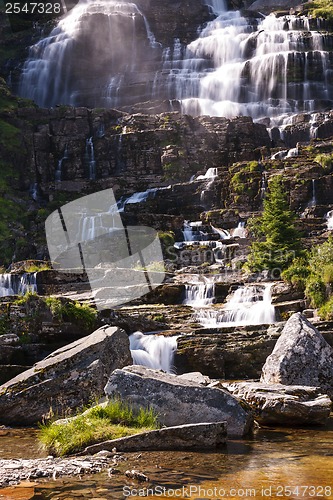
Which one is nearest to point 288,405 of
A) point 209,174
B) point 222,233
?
point 222,233

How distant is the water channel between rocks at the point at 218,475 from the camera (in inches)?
236

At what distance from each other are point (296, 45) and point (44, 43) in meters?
28.9

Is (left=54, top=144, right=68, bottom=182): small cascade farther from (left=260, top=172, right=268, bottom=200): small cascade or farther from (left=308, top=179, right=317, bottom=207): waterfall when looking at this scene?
(left=308, top=179, right=317, bottom=207): waterfall

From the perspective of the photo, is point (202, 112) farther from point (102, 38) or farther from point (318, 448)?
point (318, 448)

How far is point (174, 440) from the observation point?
8219 mm

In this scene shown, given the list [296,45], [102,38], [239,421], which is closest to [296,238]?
[239,421]

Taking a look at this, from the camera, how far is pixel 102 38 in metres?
68.8

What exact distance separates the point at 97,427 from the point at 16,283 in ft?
60.9

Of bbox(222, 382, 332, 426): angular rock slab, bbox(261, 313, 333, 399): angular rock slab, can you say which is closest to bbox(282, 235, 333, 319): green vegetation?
bbox(261, 313, 333, 399): angular rock slab

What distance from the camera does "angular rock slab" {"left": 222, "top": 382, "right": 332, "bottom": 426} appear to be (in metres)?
10.1

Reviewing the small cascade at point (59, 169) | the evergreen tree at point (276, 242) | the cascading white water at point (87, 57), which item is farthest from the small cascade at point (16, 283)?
the cascading white water at point (87, 57)

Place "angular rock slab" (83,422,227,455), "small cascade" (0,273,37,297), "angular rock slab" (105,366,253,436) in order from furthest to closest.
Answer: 1. "small cascade" (0,273,37,297)
2. "angular rock slab" (105,366,253,436)
3. "angular rock slab" (83,422,227,455)

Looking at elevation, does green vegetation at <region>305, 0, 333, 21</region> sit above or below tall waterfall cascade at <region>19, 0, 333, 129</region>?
above

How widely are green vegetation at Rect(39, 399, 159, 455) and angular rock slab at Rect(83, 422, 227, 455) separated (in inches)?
10.5
